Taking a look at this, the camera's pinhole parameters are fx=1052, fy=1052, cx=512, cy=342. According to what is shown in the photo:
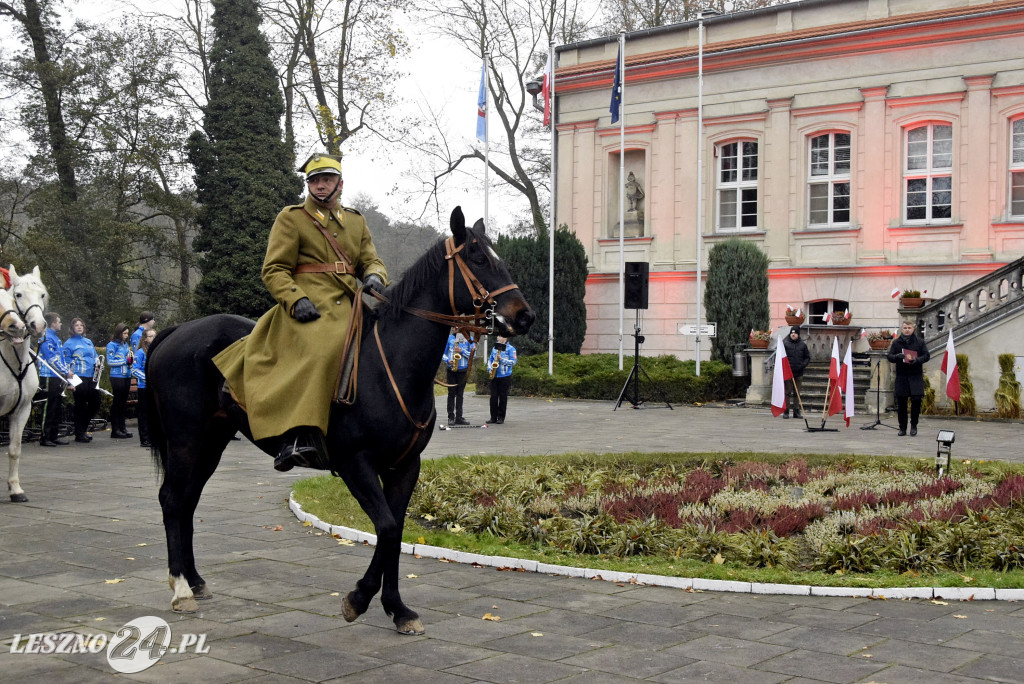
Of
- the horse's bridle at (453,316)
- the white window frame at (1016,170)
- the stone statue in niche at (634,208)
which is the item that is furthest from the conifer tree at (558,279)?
the horse's bridle at (453,316)

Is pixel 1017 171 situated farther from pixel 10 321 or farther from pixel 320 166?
pixel 320 166

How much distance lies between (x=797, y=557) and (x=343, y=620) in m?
3.62

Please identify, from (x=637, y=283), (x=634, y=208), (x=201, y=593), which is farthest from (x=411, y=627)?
(x=634, y=208)

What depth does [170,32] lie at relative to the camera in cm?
3416

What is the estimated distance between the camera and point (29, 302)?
1189 cm

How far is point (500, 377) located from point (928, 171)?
14.4 meters

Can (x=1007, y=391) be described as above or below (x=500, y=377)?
below

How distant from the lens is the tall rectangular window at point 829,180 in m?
29.4

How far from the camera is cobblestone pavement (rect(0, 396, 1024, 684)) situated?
18.3 feet

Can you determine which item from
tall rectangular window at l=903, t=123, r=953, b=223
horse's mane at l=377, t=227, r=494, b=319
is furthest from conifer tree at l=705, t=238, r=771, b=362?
horse's mane at l=377, t=227, r=494, b=319

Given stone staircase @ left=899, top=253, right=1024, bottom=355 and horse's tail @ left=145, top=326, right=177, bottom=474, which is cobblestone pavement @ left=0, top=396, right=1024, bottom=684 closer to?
horse's tail @ left=145, top=326, right=177, bottom=474

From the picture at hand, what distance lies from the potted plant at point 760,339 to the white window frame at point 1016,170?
23.2ft

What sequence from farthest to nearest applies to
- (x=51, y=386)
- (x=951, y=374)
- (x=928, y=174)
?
(x=928, y=174) → (x=951, y=374) → (x=51, y=386)

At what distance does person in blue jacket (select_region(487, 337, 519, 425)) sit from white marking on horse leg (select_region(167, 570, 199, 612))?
1281 cm
